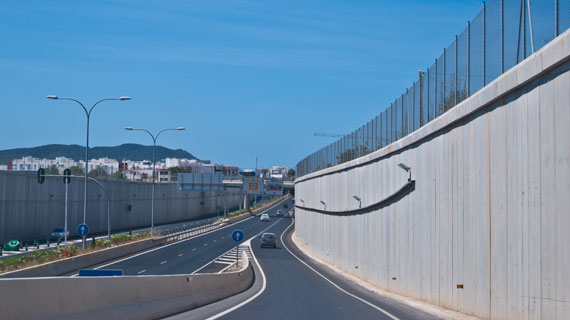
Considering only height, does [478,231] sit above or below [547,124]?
below

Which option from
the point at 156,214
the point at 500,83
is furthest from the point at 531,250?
the point at 156,214

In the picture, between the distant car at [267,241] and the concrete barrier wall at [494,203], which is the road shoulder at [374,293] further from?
the distant car at [267,241]

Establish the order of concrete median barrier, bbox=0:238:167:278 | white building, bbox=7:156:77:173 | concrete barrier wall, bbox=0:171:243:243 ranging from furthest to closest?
white building, bbox=7:156:77:173 < concrete barrier wall, bbox=0:171:243:243 < concrete median barrier, bbox=0:238:167:278

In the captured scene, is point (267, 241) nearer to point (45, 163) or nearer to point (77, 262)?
point (77, 262)

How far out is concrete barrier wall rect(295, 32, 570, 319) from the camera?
1107cm

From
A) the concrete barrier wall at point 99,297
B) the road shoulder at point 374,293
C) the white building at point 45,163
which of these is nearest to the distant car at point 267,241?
the road shoulder at point 374,293

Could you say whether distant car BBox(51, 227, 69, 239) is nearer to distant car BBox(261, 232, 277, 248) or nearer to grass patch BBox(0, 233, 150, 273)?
grass patch BBox(0, 233, 150, 273)

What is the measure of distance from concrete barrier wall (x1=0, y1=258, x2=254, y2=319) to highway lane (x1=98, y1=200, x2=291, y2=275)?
19631 mm

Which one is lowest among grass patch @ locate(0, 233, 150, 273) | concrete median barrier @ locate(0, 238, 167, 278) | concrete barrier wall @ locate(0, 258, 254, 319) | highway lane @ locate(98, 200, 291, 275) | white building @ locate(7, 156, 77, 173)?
highway lane @ locate(98, 200, 291, 275)

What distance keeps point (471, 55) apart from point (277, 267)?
26605 mm

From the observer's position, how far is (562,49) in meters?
10.7

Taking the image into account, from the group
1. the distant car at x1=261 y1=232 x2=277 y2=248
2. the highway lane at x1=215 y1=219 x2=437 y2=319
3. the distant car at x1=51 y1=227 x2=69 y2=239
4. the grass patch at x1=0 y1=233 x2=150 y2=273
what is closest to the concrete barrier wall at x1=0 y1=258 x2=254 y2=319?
the highway lane at x1=215 y1=219 x2=437 y2=319

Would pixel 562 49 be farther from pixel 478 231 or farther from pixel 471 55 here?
pixel 471 55

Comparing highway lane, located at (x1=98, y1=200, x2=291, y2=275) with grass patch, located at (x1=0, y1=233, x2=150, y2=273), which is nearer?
grass patch, located at (x1=0, y1=233, x2=150, y2=273)
